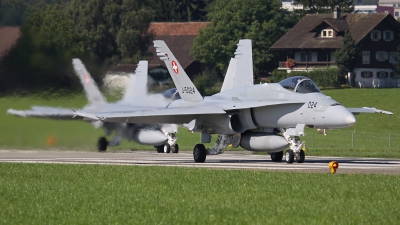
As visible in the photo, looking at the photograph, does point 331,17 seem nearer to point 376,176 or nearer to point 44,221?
point 376,176

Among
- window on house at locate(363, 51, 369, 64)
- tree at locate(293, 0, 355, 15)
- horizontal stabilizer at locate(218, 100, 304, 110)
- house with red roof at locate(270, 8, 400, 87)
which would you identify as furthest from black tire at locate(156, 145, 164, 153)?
tree at locate(293, 0, 355, 15)

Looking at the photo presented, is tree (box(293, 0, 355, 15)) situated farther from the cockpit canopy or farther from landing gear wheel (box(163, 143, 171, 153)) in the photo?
the cockpit canopy

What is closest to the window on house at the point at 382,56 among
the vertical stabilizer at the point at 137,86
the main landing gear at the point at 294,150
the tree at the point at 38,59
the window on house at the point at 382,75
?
the window on house at the point at 382,75

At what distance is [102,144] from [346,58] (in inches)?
1926

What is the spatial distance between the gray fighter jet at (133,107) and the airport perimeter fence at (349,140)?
10303mm

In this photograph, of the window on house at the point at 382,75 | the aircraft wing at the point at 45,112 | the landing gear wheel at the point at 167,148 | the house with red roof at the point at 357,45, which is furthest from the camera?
the window on house at the point at 382,75

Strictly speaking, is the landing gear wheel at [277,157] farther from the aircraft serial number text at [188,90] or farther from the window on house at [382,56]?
the window on house at [382,56]

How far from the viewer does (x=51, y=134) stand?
1184 inches

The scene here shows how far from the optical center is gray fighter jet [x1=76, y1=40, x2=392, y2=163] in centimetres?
2252

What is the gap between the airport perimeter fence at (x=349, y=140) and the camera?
40.7 metres

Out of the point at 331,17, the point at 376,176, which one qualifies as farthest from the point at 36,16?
the point at 331,17

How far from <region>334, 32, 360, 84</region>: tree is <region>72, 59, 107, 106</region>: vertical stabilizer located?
48564 mm

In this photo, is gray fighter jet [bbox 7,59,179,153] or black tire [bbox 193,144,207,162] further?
gray fighter jet [bbox 7,59,179,153]

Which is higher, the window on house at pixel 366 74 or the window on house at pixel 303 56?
the window on house at pixel 303 56
